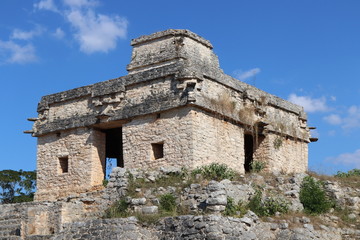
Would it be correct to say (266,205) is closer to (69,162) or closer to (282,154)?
(282,154)

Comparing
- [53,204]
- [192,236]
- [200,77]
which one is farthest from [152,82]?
[192,236]

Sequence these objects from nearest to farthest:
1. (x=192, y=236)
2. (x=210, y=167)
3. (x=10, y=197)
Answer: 1. (x=192, y=236)
2. (x=210, y=167)
3. (x=10, y=197)

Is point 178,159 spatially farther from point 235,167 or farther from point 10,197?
point 10,197

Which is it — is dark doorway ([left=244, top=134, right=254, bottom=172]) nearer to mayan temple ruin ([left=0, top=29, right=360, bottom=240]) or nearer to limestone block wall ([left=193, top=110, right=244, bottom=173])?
mayan temple ruin ([left=0, top=29, right=360, bottom=240])

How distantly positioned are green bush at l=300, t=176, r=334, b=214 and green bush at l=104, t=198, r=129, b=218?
5.15m

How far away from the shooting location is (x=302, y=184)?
19.4 metres

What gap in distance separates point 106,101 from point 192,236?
7066 millimetres

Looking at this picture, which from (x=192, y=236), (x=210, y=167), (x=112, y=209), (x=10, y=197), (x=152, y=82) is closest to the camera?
(x=192, y=236)

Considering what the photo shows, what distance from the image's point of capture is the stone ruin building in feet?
63.9

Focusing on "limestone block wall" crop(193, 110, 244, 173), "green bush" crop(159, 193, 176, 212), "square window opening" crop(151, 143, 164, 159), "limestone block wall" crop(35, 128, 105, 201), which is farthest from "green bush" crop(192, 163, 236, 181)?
"limestone block wall" crop(35, 128, 105, 201)

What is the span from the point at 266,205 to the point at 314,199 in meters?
1.99

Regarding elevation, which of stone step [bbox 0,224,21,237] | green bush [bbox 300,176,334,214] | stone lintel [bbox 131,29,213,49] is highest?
stone lintel [bbox 131,29,213,49]

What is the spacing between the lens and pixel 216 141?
20.0 meters

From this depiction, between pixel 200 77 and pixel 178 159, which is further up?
pixel 200 77
